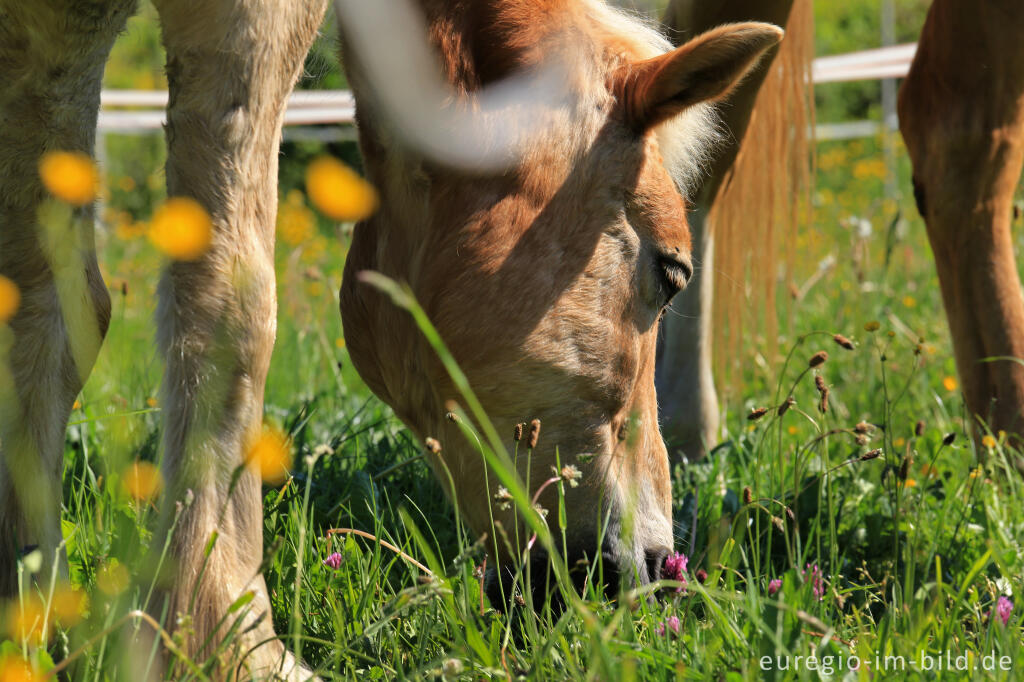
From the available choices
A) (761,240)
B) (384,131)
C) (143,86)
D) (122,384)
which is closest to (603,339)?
(384,131)

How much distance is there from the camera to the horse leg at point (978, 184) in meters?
3.12

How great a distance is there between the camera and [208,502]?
5.96 ft

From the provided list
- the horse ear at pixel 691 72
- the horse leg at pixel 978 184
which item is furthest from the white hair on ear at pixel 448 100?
the horse leg at pixel 978 184

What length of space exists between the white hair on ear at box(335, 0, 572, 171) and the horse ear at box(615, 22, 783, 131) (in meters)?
0.16

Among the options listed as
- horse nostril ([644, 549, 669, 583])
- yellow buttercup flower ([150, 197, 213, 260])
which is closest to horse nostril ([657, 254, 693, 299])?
horse nostril ([644, 549, 669, 583])

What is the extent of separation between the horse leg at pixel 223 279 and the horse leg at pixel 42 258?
0.92 feet

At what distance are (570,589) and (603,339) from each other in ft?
2.81

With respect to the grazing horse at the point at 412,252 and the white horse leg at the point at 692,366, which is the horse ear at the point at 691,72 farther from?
the white horse leg at the point at 692,366

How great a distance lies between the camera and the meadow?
5.23 feet

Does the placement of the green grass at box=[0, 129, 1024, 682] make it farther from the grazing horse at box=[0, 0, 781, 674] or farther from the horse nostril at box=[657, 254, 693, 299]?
the horse nostril at box=[657, 254, 693, 299]

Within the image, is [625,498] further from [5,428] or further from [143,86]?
[143,86]

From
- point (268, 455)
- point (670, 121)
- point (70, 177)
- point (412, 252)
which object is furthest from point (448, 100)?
point (268, 455)

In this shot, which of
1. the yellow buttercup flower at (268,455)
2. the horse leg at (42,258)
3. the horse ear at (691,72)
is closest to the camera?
the yellow buttercup flower at (268,455)

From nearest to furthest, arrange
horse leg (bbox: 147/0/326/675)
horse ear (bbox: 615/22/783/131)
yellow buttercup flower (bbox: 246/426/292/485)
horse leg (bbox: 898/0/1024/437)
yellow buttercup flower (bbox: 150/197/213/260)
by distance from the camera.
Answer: yellow buttercup flower (bbox: 246/426/292/485) → yellow buttercup flower (bbox: 150/197/213/260) → horse leg (bbox: 147/0/326/675) → horse ear (bbox: 615/22/783/131) → horse leg (bbox: 898/0/1024/437)
